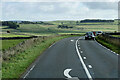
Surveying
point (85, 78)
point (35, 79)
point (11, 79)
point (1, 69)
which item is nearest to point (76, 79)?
point (85, 78)

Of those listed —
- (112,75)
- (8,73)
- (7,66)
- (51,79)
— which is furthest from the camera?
(7,66)

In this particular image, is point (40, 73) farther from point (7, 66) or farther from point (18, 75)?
point (7, 66)

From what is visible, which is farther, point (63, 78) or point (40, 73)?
point (40, 73)

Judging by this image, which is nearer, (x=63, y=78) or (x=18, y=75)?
(x=63, y=78)

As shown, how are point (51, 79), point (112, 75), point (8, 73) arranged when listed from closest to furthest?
point (51, 79), point (112, 75), point (8, 73)

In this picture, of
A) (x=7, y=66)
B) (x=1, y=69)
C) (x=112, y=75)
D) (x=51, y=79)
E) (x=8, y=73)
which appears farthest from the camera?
(x=7, y=66)

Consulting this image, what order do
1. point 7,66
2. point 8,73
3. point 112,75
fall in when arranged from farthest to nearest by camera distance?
point 7,66 < point 8,73 < point 112,75

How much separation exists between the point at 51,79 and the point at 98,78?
6.54 ft

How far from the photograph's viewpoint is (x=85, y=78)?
419 inches

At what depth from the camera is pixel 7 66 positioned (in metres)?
14.3

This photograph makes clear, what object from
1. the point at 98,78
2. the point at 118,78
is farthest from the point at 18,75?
the point at 118,78

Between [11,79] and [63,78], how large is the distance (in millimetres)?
2231

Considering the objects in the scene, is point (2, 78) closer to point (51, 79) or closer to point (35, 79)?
point (35, 79)

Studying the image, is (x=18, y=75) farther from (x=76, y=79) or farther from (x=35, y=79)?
(x=76, y=79)
